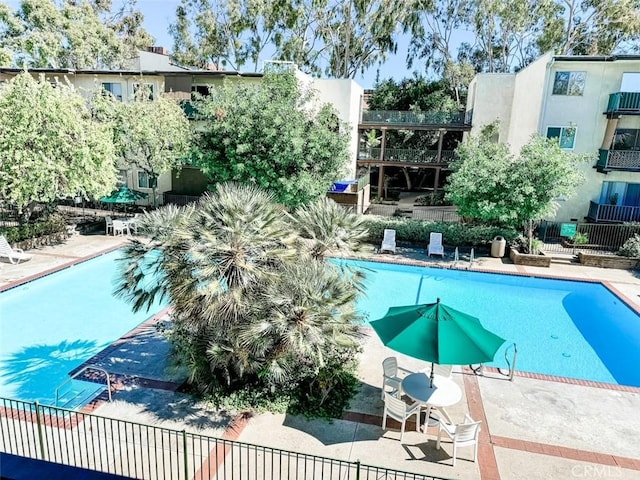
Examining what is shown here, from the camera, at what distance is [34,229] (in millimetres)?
20281

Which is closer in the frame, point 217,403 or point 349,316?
point 349,316

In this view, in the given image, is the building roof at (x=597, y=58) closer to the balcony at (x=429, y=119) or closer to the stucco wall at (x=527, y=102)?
the stucco wall at (x=527, y=102)

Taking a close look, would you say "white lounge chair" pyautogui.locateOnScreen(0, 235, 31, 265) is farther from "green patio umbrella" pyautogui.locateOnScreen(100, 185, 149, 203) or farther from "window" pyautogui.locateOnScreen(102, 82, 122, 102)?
"window" pyautogui.locateOnScreen(102, 82, 122, 102)

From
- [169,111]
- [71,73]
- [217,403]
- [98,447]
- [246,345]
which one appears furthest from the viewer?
[71,73]

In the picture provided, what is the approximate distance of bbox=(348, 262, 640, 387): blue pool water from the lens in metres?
12.6

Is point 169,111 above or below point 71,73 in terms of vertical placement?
below

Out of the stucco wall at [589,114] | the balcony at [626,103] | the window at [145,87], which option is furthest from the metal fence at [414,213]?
the window at [145,87]

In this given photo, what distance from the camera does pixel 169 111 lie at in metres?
23.5

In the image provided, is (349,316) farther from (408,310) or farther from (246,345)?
(246,345)

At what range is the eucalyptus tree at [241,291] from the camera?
821 centimetres

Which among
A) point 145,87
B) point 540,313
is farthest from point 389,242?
point 145,87

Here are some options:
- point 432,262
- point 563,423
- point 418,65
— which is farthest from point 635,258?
point 418,65

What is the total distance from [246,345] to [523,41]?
4201cm

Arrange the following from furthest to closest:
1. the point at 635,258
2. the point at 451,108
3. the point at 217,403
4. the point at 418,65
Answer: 1. the point at 418,65
2. the point at 451,108
3. the point at 635,258
4. the point at 217,403
